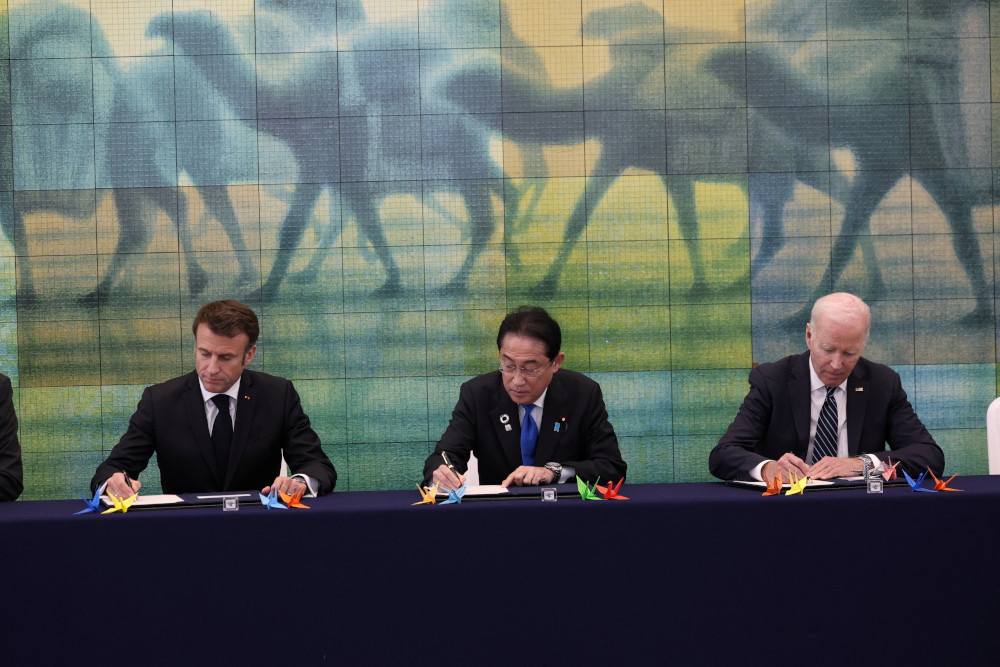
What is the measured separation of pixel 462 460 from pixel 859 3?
3.17 metres

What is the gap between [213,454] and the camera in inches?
124

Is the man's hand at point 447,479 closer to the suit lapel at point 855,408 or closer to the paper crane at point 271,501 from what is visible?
the paper crane at point 271,501

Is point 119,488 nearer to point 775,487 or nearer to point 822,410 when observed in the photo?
point 775,487

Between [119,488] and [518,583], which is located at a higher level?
[119,488]

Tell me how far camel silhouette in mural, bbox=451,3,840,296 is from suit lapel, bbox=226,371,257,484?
182 centimetres

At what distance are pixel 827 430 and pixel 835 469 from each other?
583 mm

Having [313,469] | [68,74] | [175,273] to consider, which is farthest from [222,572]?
[68,74]

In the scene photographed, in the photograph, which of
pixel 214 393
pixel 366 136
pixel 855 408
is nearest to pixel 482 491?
pixel 214 393

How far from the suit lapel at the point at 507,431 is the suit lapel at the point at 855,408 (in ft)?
3.87

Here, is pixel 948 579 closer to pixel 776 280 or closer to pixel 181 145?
pixel 776 280

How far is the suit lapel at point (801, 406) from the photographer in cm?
322

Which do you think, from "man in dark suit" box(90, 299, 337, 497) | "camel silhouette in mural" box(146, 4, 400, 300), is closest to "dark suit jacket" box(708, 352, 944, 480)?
"man in dark suit" box(90, 299, 337, 497)

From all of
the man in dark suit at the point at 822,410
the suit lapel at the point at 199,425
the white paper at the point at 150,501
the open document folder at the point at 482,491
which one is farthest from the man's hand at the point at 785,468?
the suit lapel at the point at 199,425

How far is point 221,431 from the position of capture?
318 centimetres
